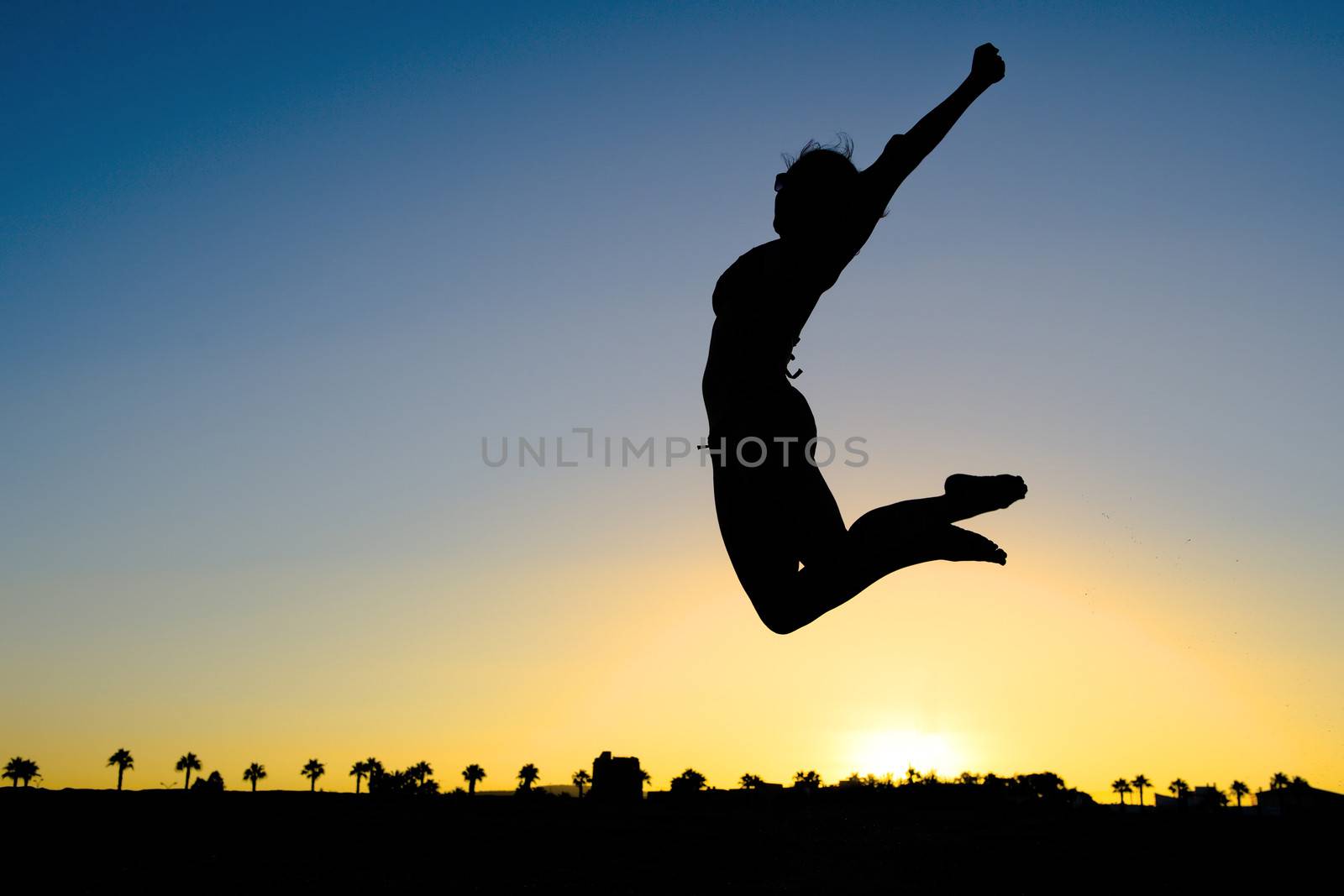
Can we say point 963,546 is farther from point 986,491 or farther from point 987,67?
point 987,67

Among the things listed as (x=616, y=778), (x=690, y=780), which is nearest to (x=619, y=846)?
(x=616, y=778)

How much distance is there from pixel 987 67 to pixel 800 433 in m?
1.95

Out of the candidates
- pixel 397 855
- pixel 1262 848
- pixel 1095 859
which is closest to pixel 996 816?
pixel 1095 859

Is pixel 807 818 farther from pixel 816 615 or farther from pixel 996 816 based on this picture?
pixel 816 615

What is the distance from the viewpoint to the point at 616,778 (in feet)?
146

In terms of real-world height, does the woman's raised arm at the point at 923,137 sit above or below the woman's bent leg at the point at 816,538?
above

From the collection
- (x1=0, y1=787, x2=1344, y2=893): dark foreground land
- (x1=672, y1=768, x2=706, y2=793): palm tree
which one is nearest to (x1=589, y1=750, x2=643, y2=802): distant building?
(x1=0, y1=787, x2=1344, y2=893): dark foreground land

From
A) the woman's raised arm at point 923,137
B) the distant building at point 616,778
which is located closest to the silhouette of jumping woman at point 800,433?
the woman's raised arm at point 923,137

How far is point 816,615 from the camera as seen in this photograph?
508 cm

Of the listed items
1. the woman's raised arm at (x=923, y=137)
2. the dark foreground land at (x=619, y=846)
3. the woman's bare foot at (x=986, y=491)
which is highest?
the woman's raised arm at (x=923, y=137)

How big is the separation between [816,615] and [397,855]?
3076cm

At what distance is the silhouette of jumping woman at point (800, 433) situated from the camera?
4863mm

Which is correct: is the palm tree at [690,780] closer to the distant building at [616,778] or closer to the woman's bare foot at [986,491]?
the distant building at [616,778]

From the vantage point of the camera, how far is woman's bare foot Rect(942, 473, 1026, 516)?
4926 millimetres
